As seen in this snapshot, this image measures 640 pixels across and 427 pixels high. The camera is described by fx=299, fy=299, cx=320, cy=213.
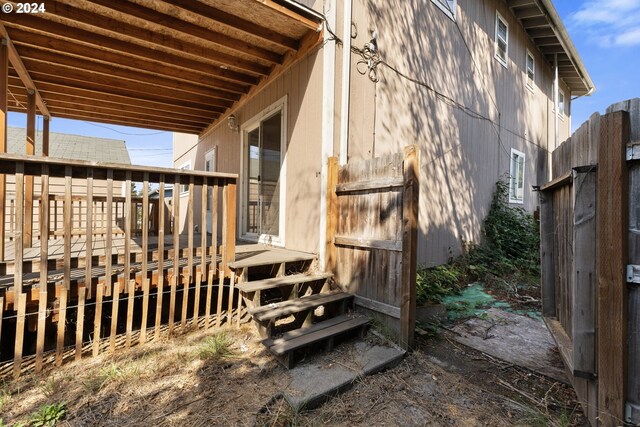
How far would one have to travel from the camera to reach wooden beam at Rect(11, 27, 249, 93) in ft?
11.8

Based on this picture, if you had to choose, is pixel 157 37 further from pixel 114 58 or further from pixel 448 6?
pixel 448 6

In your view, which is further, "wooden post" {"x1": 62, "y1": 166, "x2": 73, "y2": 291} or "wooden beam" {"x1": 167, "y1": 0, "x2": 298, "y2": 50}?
"wooden beam" {"x1": 167, "y1": 0, "x2": 298, "y2": 50}

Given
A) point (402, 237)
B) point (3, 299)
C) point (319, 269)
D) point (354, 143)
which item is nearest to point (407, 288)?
point (402, 237)

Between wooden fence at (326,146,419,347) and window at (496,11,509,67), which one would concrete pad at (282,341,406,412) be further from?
window at (496,11,509,67)

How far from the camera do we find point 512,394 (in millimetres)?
2055

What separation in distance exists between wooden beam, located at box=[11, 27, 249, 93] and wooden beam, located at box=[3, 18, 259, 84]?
0.31ft

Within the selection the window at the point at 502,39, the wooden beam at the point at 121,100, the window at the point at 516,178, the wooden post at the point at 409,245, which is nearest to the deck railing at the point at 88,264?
the wooden post at the point at 409,245

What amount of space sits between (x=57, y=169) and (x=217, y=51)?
8.66 feet

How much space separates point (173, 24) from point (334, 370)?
3.93 m

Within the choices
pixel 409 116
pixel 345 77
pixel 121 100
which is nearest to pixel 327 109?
pixel 345 77

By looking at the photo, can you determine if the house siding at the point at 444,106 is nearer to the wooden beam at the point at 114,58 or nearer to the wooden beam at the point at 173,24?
the wooden beam at the point at 173,24

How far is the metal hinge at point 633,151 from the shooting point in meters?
1.39

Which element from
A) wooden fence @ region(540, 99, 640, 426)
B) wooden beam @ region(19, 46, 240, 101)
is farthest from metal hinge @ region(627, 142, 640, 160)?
wooden beam @ region(19, 46, 240, 101)

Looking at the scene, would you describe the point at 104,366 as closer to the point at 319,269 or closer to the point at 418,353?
the point at 319,269
